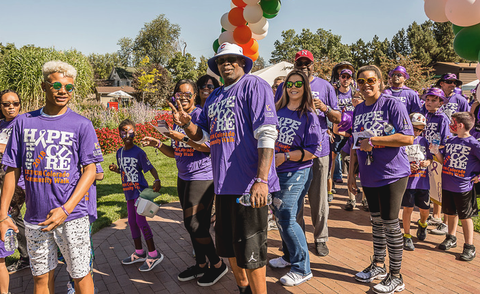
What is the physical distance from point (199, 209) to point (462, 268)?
321 cm

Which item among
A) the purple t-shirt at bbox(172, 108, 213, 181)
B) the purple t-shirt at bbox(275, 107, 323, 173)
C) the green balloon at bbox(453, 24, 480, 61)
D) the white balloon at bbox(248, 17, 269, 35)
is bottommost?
the purple t-shirt at bbox(172, 108, 213, 181)

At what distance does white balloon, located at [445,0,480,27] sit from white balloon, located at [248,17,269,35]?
3666 mm

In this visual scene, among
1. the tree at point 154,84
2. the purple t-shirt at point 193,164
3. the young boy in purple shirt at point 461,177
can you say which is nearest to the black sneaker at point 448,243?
the young boy in purple shirt at point 461,177

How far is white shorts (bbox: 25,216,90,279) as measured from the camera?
2.52m

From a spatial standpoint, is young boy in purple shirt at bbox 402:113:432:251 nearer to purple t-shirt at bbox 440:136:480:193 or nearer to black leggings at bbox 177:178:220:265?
purple t-shirt at bbox 440:136:480:193

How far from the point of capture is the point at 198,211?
3473 millimetres

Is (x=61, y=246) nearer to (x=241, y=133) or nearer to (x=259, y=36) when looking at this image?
(x=241, y=133)

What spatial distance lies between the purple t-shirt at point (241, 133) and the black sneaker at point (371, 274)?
1.80 meters

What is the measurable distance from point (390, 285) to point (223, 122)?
2.41 m

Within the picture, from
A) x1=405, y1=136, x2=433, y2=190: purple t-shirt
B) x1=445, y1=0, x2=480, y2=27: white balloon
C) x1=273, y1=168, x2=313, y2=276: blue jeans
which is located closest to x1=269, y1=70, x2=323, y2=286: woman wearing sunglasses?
x1=273, y1=168, x2=313, y2=276: blue jeans

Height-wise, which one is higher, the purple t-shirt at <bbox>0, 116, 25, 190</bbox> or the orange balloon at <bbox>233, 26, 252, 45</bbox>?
the orange balloon at <bbox>233, 26, 252, 45</bbox>

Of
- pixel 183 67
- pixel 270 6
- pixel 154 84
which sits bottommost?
pixel 270 6

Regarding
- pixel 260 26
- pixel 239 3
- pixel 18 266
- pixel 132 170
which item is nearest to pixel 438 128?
pixel 260 26

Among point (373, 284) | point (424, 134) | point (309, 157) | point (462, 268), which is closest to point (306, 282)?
point (373, 284)
